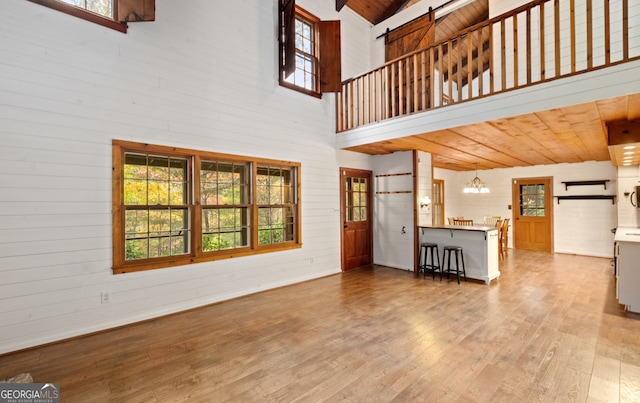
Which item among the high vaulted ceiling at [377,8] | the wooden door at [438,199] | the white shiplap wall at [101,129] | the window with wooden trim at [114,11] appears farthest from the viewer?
the wooden door at [438,199]

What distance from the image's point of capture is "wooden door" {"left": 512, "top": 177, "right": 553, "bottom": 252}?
8109mm

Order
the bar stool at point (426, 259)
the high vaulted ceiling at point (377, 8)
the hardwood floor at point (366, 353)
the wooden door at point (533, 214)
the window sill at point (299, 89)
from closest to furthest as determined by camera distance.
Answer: the hardwood floor at point (366, 353), the window sill at point (299, 89), the bar stool at point (426, 259), the high vaulted ceiling at point (377, 8), the wooden door at point (533, 214)

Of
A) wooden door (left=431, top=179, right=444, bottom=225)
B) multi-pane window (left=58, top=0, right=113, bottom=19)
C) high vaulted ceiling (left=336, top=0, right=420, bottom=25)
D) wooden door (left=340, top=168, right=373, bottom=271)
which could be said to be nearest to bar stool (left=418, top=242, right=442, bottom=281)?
wooden door (left=340, top=168, right=373, bottom=271)

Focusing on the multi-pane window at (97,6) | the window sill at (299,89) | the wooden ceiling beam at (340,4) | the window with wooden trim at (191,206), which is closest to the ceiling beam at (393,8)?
the wooden ceiling beam at (340,4)

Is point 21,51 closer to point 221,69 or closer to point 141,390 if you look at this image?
point 221,69

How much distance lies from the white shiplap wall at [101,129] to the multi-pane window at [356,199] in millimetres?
1877

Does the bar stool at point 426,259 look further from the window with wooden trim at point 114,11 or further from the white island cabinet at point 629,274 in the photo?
the window with wooden trim at point 114,11

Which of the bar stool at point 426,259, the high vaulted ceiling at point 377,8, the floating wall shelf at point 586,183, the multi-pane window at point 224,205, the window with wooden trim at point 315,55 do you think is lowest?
the bar stool at point 426,259

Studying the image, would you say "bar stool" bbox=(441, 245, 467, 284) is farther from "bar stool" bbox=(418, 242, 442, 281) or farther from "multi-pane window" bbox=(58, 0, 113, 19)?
"multi-pane window" bbox=(58, 0, 113, 19)

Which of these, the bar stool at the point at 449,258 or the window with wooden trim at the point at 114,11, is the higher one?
the window with wooden trim at the point at 114,11

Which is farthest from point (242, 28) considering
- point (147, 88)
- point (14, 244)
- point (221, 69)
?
point (14, 244)

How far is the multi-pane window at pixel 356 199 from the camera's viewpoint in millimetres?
6414

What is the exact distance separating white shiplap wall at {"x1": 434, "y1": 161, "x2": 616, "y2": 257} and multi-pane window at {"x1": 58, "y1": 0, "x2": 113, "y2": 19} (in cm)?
831

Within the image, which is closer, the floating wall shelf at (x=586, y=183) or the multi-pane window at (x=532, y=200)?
the floating wall shelf at (x=586, y=183)
